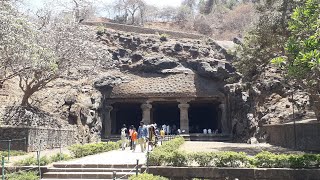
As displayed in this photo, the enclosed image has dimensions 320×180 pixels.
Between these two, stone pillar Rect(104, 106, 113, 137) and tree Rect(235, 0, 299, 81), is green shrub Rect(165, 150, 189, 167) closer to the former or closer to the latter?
tree Rect(235, 0, 299, 81)

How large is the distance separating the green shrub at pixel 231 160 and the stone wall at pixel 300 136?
844 cm

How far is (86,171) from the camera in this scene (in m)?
13.1

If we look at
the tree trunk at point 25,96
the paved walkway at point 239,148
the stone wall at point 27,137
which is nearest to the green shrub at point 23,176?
the stone wall at point 27,137

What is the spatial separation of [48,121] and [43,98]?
4808 mm

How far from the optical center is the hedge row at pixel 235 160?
11266 millimetres

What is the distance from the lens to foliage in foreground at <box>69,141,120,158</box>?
17.2 metres

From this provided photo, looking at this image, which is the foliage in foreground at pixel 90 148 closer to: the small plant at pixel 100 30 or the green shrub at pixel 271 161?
the green shrub at pixel 271 161

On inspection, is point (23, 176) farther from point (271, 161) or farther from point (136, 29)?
point (136, 29)

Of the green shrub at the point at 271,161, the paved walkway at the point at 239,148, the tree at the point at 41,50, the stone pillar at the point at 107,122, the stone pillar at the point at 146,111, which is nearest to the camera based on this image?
the green shrub at the point at 271,161

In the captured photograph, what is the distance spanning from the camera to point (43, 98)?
29.5 metres

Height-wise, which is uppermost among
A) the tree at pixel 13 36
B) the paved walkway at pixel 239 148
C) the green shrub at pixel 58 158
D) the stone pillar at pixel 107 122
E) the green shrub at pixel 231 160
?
the tree at pixel 13 36

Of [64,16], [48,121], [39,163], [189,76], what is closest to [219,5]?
[189,76]

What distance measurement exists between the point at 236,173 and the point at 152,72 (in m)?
27.3

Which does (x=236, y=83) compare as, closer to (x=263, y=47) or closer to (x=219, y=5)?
(x=263, y=47)
